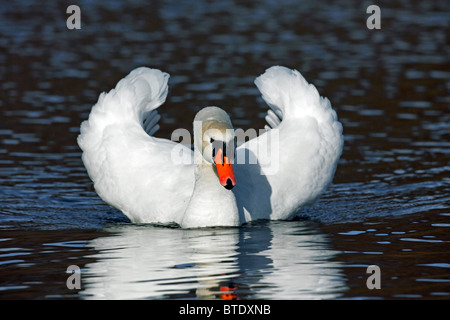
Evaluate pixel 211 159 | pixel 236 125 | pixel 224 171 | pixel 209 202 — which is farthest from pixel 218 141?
pixel 236 125

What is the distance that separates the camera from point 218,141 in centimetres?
994

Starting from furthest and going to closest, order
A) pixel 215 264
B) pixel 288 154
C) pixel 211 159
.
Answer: pixel 288 154 < pixel 211 159 < pixel 215 264

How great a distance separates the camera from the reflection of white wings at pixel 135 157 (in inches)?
437

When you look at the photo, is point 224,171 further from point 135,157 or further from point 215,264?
point 135,157

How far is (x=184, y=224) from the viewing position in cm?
1073

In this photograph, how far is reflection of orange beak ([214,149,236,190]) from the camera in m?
9.64

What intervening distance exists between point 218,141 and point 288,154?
195 cm

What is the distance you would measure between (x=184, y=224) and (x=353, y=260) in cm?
217

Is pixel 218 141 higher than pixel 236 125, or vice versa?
pixel 218 141

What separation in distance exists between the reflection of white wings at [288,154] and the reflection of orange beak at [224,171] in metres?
1.11

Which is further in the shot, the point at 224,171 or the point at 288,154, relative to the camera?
the point at 288,154

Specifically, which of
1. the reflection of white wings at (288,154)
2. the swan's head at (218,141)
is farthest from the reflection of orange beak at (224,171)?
the reflection of white wings at (288,154)

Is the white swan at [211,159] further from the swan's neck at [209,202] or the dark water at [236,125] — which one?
the dark water at [236,125]
